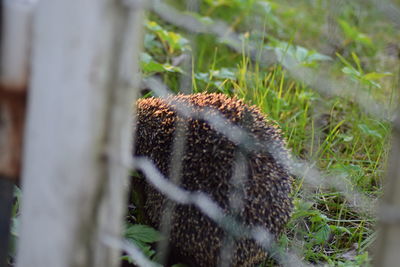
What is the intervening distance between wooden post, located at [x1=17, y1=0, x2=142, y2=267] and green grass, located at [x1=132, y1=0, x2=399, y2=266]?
898 millimetres

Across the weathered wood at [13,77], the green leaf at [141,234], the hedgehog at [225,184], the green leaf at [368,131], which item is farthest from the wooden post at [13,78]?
the green leaf at [368,131]

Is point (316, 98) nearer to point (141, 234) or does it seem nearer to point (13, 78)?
point (141, 234)

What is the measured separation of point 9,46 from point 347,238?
142 cm

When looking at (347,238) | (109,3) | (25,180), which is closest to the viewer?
(109,3)

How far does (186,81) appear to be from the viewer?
266cm

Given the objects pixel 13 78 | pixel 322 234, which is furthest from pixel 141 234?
pixel 13 78

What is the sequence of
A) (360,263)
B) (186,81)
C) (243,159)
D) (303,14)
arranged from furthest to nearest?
(303,14) → (186,81) → (243,159) → (360,263)

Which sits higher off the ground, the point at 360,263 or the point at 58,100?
the point at 58,100

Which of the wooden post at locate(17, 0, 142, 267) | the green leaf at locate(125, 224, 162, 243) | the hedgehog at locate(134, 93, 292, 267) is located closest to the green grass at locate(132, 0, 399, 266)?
the hedgehog at locate(134, 93, 292, 267)

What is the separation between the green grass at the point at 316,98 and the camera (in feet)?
6.52

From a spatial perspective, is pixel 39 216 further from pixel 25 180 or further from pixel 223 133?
pixel 223 133

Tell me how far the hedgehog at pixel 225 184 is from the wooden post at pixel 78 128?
31.6 inches

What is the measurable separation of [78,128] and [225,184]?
0.87 m

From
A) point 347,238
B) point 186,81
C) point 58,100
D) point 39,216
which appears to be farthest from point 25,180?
point 186,81
